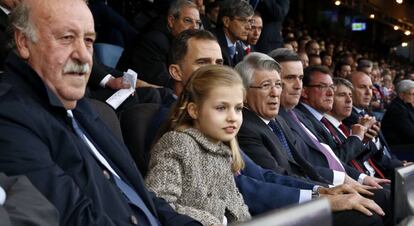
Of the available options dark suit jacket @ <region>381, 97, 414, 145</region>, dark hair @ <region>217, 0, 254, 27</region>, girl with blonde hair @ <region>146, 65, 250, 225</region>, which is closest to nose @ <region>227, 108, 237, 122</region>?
girl with blonde hair @ <region>146, 65, 250, 225</region>

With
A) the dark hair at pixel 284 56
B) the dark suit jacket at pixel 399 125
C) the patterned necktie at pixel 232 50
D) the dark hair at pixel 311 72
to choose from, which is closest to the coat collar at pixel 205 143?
the dark hair at pixel 284 56

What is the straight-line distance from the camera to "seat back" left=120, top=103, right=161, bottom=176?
2676 mm

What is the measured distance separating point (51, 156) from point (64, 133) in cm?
6

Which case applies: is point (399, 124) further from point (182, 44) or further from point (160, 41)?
point (182, 44)

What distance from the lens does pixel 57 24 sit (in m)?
2.00

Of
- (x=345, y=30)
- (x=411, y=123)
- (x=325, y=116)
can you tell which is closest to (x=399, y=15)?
(x=345, y=30)

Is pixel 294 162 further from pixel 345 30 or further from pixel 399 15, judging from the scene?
pixel 345 30

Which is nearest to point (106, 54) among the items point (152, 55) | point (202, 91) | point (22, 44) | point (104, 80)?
point (152, 55)

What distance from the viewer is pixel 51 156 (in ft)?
5.92

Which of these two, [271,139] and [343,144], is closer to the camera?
[271,139]

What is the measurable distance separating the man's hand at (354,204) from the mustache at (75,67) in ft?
3.71

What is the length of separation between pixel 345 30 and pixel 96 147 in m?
22.1

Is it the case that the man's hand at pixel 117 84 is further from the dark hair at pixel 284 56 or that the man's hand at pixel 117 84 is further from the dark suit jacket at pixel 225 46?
the dark suit jacket at pixel 225 46

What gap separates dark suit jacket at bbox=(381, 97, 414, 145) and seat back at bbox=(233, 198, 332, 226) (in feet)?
16.4
